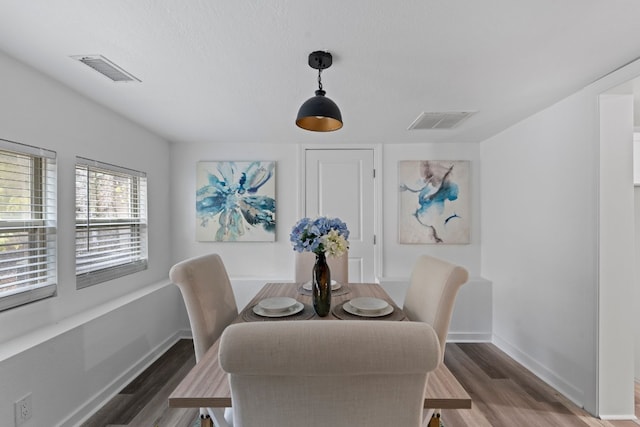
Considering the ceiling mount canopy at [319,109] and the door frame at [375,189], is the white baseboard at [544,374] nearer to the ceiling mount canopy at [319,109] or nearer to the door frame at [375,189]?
the door frame at [375,189]

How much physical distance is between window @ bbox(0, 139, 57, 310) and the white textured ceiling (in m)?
0.57

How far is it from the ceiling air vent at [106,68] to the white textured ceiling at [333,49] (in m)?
0.05

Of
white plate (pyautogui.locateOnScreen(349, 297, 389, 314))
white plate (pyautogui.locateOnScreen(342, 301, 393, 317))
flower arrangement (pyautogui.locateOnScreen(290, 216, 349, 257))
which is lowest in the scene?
white plate (pyautogui.locateOnScreen(342, 301, 393, 317))

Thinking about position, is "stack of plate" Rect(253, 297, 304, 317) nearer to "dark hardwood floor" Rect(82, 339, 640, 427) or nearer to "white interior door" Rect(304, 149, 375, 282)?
"dark hardwood floor" Rect(82, 339, 640, 427)

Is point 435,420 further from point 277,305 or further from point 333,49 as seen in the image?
point 333,49

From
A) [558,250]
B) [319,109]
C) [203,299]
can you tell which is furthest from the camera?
[558,250]

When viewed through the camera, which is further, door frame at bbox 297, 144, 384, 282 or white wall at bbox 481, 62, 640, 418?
door frame at bbox 297, 144, 384, 282

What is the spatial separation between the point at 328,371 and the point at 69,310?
2.24 metres

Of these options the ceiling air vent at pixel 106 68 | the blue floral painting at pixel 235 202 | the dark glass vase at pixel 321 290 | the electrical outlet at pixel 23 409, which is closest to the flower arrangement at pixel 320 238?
the dark glass vase at pixel 321 290

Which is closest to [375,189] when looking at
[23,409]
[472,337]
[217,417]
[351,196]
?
[351,196]

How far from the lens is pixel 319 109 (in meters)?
1.49

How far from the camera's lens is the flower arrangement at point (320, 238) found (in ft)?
5.29

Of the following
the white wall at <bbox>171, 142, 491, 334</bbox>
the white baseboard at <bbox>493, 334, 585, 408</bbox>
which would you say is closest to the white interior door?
the white wall at <bbox>171, 142, 491, 334</bbox>

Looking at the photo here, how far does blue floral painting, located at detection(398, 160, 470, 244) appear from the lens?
3508 millimetres
